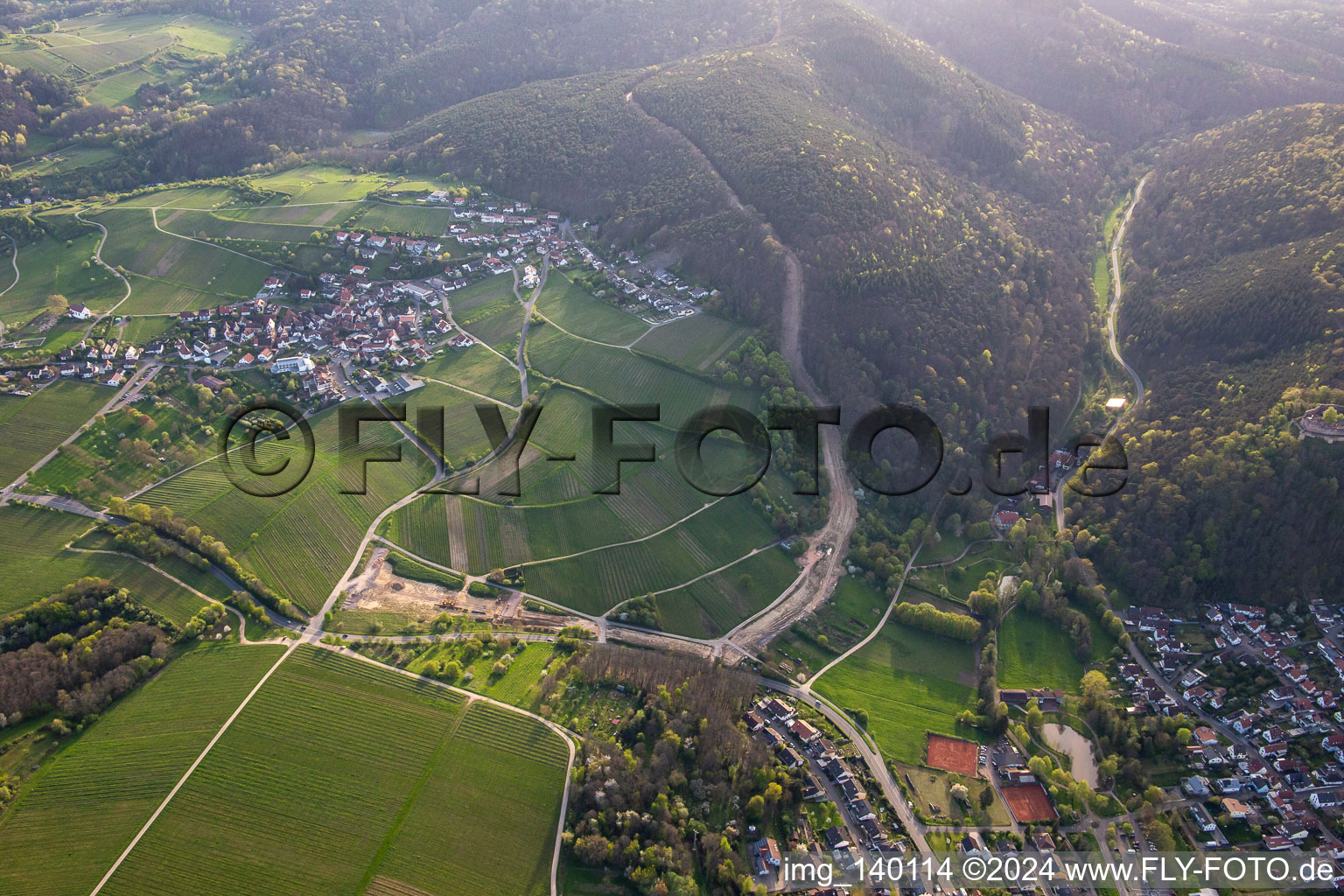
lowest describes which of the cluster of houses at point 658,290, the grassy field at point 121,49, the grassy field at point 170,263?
the grassy field at point 170,263

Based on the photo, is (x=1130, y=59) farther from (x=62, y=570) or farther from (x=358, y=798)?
(x=62, y=570)

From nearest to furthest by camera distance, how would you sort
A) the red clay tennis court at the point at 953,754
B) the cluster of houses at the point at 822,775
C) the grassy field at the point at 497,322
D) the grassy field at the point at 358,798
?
the grassy field at the point at 358,798
the cluster of houses at the point at 822,775
the red clay tennis court at the point at 953,754
the grassy field at the point at 497,322

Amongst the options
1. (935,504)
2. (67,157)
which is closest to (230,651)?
(935,504)

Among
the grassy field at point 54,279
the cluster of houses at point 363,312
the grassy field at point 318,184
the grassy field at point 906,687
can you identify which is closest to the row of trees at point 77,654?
the cluster of houses at point 363,312

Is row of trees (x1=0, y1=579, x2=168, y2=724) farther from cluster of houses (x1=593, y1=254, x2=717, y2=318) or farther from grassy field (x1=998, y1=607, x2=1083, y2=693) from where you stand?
grassy field (x1=998, y1=607, x2=1083, y2=693)

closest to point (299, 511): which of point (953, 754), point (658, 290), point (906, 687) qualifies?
point (658, 290)

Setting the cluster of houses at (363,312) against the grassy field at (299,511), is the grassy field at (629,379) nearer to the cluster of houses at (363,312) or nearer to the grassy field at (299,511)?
the cluster of houses at (363,312)
